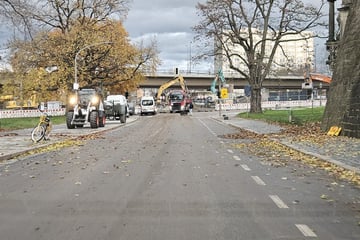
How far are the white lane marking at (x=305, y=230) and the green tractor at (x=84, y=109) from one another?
81.1 feet

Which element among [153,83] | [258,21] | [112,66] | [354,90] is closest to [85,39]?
[112,66]

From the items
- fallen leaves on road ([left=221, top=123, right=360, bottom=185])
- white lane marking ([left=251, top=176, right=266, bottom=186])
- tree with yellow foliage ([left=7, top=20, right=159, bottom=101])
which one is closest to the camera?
white lane marking ([left=251, top=176, right=266, bottom=186])

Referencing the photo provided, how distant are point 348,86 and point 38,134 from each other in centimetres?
1250

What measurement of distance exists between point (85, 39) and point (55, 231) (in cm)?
4331

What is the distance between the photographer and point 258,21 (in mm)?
46375

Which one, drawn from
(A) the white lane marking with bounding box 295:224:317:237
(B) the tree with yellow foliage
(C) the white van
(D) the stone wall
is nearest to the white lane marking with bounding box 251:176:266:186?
(A) the white lane marking with bounding box 295:224:317:237

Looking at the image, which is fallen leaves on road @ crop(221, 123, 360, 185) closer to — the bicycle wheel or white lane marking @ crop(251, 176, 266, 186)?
white lane marking @ crop(251, 176, 266, 186)

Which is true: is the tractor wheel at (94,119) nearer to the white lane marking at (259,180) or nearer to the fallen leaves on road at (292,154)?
the fallen leaves on road at (292,154)

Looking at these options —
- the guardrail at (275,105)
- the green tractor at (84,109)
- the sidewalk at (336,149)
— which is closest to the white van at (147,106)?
the guardrail at (275,105)

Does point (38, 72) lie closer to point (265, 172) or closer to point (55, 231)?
point (265, 172)

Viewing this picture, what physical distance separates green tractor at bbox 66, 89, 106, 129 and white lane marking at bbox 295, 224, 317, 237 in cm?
2472

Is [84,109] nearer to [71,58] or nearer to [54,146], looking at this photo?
[54,146]

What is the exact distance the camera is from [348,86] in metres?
19.4

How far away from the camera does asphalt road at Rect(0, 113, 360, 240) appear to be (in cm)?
596
